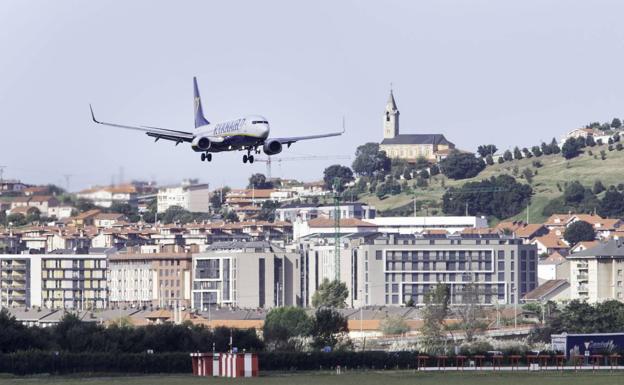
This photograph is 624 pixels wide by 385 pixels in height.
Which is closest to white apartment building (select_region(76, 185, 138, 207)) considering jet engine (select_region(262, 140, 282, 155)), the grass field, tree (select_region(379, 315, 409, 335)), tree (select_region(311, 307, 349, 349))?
the grass field

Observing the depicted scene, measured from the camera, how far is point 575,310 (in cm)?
17500

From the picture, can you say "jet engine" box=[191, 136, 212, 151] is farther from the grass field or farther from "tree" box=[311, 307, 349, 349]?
"tree" box=[311, 307, 349, 349]

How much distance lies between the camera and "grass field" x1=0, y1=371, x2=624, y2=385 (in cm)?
10238

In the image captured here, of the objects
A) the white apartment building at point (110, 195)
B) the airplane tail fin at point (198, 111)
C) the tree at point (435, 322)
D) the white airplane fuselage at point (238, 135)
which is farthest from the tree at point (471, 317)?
the white apartment building at point (110, 195)

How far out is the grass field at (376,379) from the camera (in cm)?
10238

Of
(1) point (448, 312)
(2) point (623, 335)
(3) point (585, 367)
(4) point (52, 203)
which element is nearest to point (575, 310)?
(1) point (448, 312)

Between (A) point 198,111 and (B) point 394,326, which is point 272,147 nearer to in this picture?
(A) point 198,111

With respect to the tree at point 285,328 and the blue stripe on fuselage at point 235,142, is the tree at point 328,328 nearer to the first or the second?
the tree at point 285,328

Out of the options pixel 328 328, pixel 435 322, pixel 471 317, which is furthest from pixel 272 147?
pixel 471 317

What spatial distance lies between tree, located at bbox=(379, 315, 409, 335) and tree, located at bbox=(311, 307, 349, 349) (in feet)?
108

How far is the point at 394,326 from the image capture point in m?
194

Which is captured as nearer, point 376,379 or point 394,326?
point 376,379

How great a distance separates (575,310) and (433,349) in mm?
34183

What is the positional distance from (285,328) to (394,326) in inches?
1734
